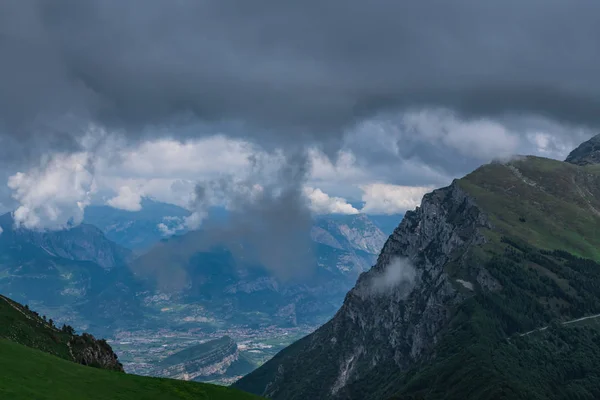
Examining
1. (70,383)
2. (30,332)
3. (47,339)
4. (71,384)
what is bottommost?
(71,384)

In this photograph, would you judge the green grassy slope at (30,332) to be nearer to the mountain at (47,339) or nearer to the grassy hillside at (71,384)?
the mountain at (47,339)

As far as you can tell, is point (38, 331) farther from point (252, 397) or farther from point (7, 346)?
point (252, 397)

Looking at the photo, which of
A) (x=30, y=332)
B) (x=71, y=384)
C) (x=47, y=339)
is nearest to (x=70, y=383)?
(x=71, y=384)

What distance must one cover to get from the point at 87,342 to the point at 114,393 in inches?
3567

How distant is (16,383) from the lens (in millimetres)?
A: 89312

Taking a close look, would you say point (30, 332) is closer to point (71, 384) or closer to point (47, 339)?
point (47, 339)

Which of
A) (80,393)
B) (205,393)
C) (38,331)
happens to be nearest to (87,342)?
(38,331)

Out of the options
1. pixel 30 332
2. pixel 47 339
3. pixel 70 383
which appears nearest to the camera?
pixel 70 383

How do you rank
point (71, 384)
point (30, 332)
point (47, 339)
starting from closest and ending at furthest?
1. point (71, 384)
2. point (30, 332)
3. point (47, 339)

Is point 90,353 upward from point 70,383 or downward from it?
upward

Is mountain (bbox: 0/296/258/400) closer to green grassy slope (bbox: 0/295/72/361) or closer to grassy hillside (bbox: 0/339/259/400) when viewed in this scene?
grassy hillside (bbox: 0/339/259/400)

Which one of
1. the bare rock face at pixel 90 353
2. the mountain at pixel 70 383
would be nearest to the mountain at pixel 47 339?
the bare rock face at pixel 90 353

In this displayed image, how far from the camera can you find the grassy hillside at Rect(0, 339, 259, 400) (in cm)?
8994

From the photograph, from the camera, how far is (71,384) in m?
99.3
